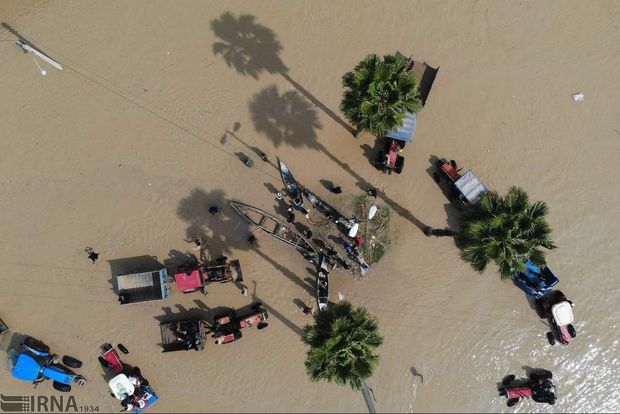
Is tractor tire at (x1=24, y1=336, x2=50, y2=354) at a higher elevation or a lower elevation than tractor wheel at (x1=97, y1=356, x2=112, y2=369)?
higher

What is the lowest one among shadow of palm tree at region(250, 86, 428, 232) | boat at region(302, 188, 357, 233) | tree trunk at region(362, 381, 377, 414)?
tree trunk at region(362, 381, 377, 414)

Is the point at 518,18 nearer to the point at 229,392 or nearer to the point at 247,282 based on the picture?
the point at 247,282

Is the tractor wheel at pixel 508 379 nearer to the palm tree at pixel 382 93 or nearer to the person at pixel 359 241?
the person at pixel 359 241

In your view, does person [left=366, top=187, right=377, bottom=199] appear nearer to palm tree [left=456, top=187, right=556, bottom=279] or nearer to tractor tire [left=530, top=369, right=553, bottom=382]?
palm tree [left=456, top=187, right=556, bottom=279]

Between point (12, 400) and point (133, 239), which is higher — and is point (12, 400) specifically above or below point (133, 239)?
below

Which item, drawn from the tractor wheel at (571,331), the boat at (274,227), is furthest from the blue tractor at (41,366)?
the tractor wheel at (571,331)

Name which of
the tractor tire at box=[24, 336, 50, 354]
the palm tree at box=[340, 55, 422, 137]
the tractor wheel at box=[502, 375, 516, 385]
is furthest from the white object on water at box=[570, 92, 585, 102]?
the tractor tire at box=[24, 336, 50, 354]

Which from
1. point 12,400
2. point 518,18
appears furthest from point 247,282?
point 518,18

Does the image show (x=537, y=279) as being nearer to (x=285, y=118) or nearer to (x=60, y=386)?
(x=285, y=118)
